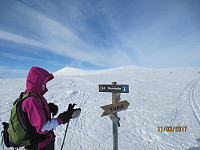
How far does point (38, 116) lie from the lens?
4.42 feet

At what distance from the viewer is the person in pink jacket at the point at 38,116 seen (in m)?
1.35

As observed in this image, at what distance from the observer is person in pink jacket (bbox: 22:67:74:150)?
1.35 meters

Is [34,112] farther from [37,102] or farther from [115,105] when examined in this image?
[115,105]

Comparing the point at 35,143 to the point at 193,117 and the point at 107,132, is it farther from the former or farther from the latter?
the point at 193,117

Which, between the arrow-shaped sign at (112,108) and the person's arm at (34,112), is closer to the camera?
the person's arm at (34,112)

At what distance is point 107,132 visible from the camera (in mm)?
3609

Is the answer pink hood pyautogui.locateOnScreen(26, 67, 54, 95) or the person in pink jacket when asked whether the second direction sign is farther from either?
pink hood pyautogui.locateOnScreen(26, 67, 54, 95)

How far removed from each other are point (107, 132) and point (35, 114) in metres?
2.91
